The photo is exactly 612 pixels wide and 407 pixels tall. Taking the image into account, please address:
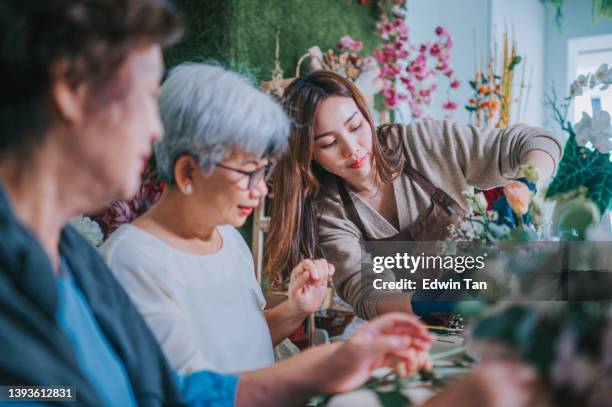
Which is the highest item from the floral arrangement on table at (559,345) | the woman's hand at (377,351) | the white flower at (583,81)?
the white flower at (583,81)

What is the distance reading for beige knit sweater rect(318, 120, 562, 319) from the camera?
4.44 ft

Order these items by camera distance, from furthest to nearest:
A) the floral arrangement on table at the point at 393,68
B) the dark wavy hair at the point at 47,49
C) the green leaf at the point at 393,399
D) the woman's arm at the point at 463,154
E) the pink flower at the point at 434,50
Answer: the pink flower at the point at 434,50 < the floral arrangement on table at the point at 393,68 < the woman's arm at the point at 463,154 < the green leaf at the point at 393,399 < the dark wavy hair at the point at 47,49

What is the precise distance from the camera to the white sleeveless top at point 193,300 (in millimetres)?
908

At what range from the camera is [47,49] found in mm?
595

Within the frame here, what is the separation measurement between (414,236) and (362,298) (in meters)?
0.19

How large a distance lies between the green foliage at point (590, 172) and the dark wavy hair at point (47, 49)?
0.91m

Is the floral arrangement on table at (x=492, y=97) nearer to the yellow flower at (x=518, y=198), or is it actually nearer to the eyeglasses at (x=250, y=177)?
the yellow flower at (x=518, y=198)

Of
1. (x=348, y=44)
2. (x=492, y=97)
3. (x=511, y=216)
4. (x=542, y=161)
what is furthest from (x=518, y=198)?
(x=348, y=44)

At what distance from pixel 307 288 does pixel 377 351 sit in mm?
317

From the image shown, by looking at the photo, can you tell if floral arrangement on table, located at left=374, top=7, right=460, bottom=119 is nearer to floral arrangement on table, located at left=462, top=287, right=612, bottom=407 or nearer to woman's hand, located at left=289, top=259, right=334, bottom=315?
woman's hand, located at left=289, top=259, right=334, bottom=315

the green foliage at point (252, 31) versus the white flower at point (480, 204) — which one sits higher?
the green foliage at point (252, 31)

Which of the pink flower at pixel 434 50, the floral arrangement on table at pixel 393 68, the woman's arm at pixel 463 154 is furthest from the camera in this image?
the pink flower at pixel 434 50

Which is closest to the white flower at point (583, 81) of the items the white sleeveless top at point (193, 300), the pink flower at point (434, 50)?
the pink flower at point (434, 50)

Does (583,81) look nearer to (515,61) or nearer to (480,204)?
(515,61)
